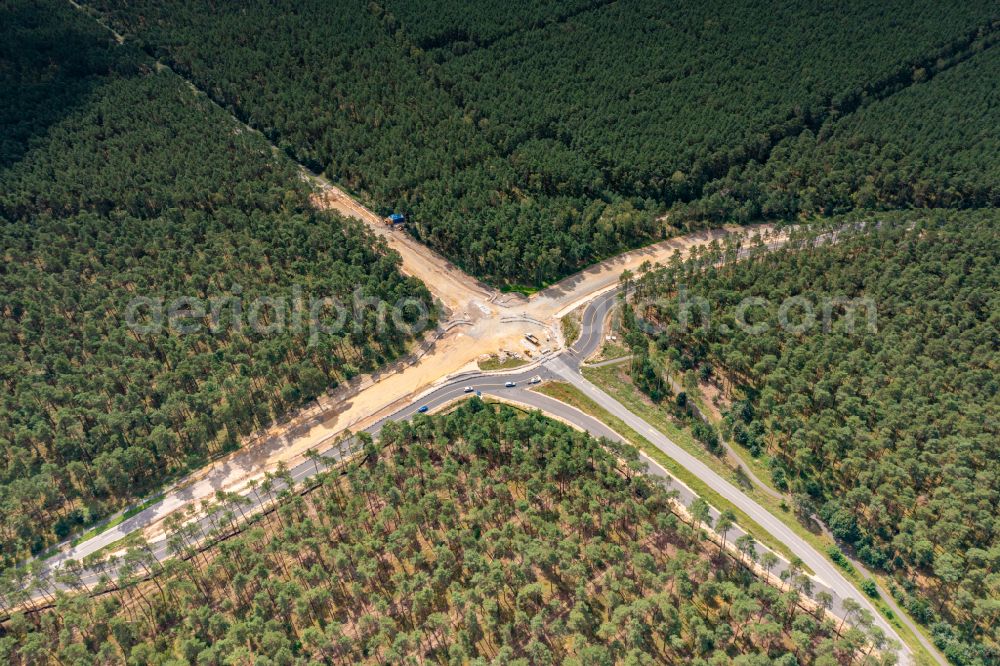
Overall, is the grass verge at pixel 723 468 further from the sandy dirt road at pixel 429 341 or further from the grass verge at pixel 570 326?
the sandy dirt road at pixel 429 341

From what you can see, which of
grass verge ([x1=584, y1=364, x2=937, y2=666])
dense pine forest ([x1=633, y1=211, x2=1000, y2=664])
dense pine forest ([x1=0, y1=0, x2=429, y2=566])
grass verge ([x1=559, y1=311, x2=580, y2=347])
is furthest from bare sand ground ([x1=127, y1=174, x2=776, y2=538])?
dense pine forest ([x1=633, y1=211, x2=1000, y2=664])

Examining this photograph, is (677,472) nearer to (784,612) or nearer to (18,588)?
(784,612)

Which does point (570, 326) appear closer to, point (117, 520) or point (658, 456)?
point (658, 456)

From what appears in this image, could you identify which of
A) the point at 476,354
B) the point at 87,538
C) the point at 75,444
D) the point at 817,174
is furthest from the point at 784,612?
the point at 817,174

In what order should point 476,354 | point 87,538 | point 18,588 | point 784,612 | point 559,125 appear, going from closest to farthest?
point 784,612 → point 18,588 → point 87,538 → point 476,354 → point 559,125

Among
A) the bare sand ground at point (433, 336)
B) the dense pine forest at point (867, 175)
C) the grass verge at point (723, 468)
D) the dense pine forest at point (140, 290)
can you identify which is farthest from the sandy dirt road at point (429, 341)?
the grass verge at point (723, 468)

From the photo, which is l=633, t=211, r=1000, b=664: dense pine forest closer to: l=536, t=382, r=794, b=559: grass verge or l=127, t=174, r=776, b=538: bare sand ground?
l=536, t=382, r=794, b=559: grass verge
